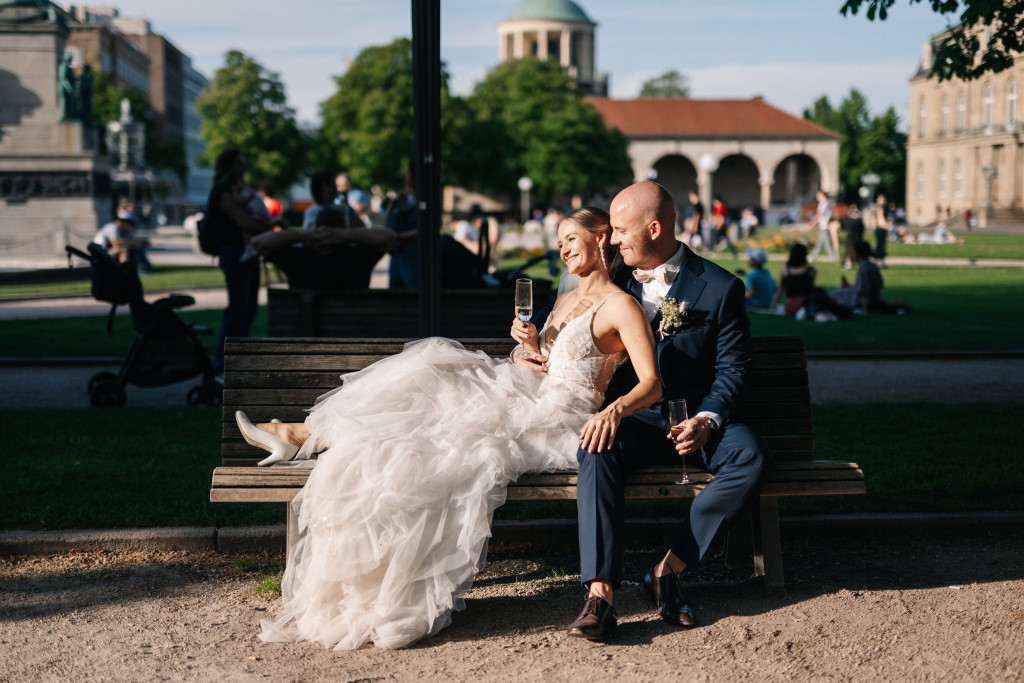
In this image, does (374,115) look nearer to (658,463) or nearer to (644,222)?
(644,222)

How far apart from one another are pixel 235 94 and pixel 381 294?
7251 cm

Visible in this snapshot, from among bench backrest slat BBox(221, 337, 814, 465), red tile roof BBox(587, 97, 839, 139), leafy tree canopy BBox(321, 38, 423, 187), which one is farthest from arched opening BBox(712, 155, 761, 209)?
bench backrest slat BBox(221, 337, 814, 465)

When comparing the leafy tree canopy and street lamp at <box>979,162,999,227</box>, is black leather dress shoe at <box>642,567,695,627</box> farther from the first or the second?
street lamp at <box>979,162,999,227</box>

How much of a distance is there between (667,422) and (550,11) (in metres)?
119

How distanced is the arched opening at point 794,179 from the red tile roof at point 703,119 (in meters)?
3.20

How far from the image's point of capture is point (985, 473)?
6777 mm

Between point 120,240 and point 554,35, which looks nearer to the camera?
point 120,240

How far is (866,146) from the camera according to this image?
10862 cm

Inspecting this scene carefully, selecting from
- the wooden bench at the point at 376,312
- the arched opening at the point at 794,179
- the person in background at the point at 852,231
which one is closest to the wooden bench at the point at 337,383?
the wooden bench at the point at 376,312

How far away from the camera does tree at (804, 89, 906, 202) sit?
355 feet

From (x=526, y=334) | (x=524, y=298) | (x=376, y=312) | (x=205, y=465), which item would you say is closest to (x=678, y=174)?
(x=376, y=312)

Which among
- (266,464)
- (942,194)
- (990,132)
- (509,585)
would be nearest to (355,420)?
(266,464)

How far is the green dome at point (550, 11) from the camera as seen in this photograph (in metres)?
120

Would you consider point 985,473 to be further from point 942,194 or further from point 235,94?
point 942,194
